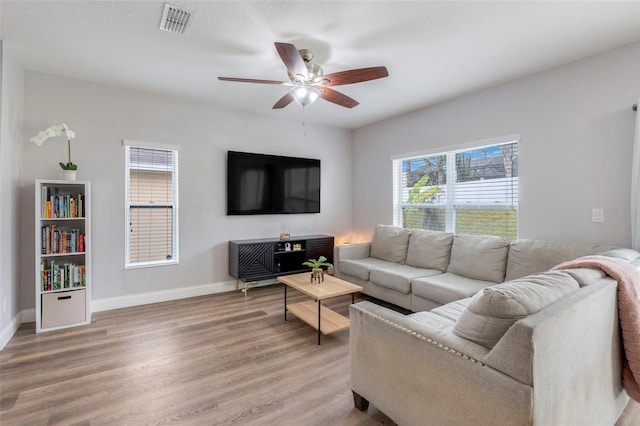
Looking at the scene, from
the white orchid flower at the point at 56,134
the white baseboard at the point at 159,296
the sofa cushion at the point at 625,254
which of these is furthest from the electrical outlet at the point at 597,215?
the white orchid flower at the point at 56,134

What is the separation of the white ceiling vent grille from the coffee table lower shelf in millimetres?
2550

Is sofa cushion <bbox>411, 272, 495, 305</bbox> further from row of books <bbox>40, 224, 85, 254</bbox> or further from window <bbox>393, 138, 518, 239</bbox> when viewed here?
row of books <bbox>40, 224, 85, 254</bbox>

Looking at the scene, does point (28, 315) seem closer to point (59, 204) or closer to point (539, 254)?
point (59, 204)

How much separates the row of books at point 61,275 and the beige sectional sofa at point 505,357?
3013 mm

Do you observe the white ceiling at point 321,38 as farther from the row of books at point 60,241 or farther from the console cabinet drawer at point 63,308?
the console cabinet drawer at point 63,308

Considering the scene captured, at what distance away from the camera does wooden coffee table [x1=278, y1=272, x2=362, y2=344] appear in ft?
9.09

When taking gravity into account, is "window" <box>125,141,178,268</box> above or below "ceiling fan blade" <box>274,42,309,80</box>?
below

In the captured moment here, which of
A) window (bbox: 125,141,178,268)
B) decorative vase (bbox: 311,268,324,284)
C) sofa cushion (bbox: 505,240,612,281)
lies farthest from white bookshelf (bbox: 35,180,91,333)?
sofa cushion (bbox: 505,240,612,281)

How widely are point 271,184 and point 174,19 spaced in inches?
103

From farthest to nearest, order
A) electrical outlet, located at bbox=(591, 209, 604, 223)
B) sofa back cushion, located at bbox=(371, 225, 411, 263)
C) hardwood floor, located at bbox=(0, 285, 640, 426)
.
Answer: sofa back cushion, located at bbox=(371, 225, 411, 263)
electrical outlet, located at bbox=(591, 209, 604, 223)
hardwood floor, located at bbox=(0, 285, 640, 426)

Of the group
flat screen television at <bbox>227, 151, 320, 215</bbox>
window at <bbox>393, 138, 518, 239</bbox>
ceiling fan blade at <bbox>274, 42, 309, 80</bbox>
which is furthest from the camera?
flat screen television at <bbox>227, 151, 320, 215</bbox>

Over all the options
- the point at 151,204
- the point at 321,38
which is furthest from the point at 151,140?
→ the point at 321,38

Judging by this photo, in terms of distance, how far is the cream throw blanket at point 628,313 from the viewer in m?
1.57

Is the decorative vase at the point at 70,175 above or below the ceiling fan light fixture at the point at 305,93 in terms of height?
below
